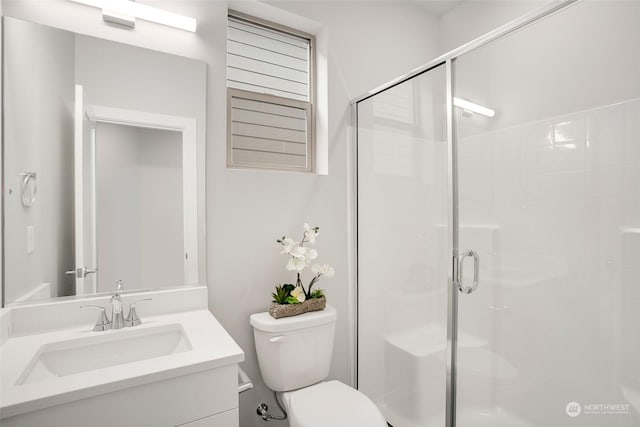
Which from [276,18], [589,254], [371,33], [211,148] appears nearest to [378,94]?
[371,33]

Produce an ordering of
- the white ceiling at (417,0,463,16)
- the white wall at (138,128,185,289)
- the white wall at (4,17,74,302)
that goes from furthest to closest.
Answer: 1. the white ceiling at (417,0,463,16)
2. the white wall at (138,128,185,289)
3. the white wall at (4,17,74,302)

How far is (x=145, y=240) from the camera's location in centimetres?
148

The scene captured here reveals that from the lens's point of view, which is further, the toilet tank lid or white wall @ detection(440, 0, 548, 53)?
white wall @ detection(440, 0, 548, 53)

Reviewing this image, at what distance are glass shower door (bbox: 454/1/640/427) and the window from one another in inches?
36.8

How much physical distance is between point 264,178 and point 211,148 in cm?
29

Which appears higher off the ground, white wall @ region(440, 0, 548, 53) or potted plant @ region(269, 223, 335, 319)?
white wall @ region(440, 0, 548, 53)

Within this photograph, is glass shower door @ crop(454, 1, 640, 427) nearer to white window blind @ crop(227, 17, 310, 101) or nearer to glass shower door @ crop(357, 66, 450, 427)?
glass shower door @ crop(357, 66, 450, 427)

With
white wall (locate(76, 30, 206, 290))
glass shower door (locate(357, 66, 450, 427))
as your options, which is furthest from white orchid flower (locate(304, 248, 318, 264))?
white wall (locate(76, 30, 206, 290))

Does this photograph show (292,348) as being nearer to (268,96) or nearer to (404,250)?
(404,250)

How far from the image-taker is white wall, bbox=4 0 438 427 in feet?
5.08

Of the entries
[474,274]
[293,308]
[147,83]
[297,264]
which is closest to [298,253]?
[297,264]

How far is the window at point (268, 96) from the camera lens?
1872 mm

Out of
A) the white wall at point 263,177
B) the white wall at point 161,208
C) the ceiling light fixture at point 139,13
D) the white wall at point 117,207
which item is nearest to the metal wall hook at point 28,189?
the white wall at point 117,207

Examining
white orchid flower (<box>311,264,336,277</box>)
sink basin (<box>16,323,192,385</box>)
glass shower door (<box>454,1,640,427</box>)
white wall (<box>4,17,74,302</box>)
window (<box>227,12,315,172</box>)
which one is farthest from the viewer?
window (<box>227,12,315,172</box>)
